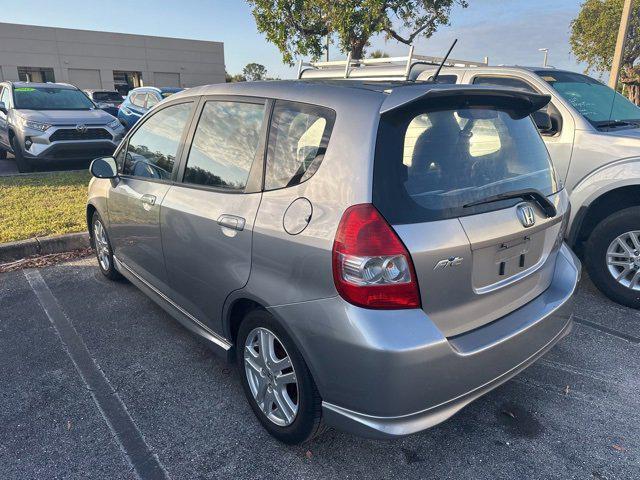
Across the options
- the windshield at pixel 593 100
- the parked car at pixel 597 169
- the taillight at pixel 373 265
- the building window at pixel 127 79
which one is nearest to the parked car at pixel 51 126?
the parked car at pixel 597 169

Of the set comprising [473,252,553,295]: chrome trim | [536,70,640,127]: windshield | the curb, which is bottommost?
the curb

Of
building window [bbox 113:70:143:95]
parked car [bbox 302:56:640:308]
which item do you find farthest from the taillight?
building window [bbox 113:70:143:95]

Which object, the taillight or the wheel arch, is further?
the wheel arch

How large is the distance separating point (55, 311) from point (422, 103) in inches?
139

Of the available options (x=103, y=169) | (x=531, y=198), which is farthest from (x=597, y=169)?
(x=103, y=169)

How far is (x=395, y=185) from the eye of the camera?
1.96 m

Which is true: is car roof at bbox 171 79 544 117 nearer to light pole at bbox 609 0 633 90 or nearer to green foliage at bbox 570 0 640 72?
light pole at bbox 609 0 633 90

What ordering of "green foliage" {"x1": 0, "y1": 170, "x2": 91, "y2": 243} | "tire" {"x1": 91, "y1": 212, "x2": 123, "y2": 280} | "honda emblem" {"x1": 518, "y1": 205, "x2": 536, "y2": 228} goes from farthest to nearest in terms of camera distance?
1. "green foliage" {"x1": 0, "y1": 170, "x2": 91, "y2": 243}
2. "tire" {"x1": 91, "y1": 212, "x2": 123, "y2": 280}
3. "honda emblem" {"x1": 518, "y1": 205, "x2": 536, "y2": 228}

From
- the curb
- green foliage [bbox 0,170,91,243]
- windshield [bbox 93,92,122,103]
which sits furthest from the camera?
windshield [bbox 93,92,122,103]

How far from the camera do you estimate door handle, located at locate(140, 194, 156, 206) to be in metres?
3.20

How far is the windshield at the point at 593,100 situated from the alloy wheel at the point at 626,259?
1.12 metres

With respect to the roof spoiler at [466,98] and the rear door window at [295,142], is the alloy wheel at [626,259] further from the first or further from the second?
the rear door window at [295,142]

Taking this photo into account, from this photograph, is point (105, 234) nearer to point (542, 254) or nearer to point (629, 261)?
point (542, 254)

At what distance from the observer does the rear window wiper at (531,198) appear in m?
2.21
